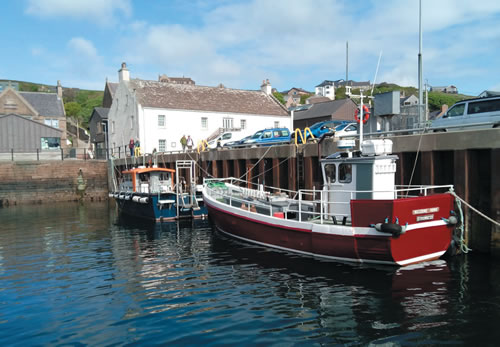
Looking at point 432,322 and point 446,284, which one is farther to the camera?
point 446,284

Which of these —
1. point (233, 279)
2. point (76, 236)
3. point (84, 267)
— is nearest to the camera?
point (233, 279)

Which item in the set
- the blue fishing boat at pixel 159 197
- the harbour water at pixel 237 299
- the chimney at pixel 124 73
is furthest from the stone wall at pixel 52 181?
the harbour water at pixel 237 299

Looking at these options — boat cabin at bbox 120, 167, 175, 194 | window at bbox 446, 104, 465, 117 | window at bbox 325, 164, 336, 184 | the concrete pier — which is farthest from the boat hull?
window at bbox 446, 104, 465, 117

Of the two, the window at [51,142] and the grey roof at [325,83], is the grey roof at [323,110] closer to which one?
the window at [51,142]

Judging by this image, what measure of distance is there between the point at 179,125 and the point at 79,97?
251 ft

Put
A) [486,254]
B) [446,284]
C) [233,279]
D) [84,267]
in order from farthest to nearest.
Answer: [84,267] < [486,254] < [233,279] < [446,284]

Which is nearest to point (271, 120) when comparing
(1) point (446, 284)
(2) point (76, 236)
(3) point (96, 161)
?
(3) point (96, 161)

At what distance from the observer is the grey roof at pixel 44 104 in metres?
53.3

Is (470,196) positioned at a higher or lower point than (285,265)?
higher

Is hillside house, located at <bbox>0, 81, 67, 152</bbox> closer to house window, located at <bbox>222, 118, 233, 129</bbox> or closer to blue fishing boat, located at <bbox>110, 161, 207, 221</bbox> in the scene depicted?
house window, located at <bbox>222, 118, 233, 129</bbox>

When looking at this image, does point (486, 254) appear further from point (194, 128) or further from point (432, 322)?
point (194, 128)

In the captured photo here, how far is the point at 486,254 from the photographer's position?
35.9 feet

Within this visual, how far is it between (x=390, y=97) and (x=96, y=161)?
97.1 feet

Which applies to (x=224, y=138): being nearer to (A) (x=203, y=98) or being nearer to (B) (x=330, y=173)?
(A) (x=203, y=98)
